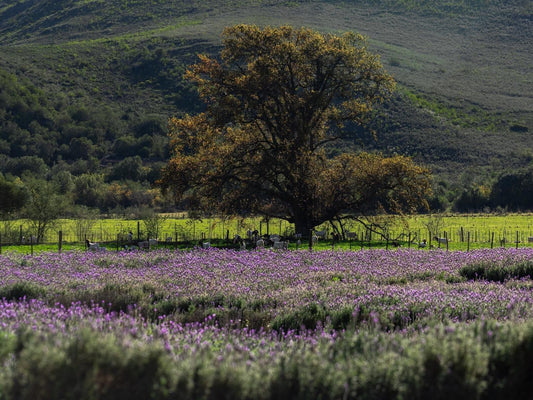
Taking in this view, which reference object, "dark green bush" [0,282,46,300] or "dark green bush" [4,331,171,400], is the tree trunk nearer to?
"dark green bush" [0,282,46,300]

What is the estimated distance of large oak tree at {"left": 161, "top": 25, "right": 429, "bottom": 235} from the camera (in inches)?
1239

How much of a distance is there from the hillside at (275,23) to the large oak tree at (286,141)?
5073 centimetres

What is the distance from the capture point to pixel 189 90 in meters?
118

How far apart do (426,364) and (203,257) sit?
11071mm

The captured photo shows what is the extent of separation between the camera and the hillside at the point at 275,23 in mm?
96312

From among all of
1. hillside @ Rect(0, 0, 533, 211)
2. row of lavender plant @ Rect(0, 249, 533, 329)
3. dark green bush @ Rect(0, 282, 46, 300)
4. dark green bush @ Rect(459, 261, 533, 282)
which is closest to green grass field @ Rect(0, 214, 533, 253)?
dark green bush @ Rect(459, 261, 533, 282)

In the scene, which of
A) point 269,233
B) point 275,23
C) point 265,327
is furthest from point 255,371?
point 275,23

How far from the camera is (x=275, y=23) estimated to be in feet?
543

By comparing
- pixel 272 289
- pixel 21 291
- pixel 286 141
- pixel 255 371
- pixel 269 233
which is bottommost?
pixel 269 233

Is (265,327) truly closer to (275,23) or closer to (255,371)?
(255,371)

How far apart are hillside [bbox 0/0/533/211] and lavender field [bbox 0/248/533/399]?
2796 inches

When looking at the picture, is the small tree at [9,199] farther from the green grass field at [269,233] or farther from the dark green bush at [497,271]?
the dark green bush at [497,271]

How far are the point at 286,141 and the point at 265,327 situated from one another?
2382cm

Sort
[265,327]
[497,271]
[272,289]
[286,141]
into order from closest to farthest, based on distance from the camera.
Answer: [265,327], [272,289], [497,271], [286,141]
